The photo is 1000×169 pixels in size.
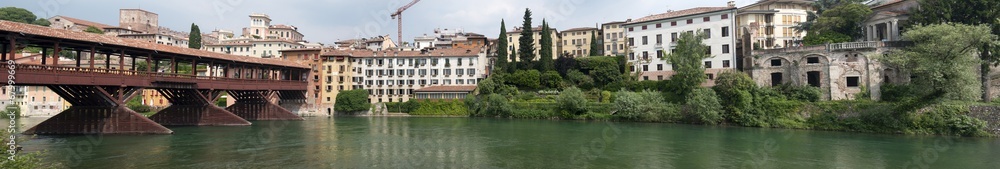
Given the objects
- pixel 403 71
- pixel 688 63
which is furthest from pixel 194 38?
pixel 688 63

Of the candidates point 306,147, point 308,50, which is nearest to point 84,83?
point 306,147

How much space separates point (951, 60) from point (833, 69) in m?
11.0

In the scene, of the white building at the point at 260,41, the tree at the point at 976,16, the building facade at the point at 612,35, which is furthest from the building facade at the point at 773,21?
the white building at the point at 260,41

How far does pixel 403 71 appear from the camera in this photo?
62.4 meters

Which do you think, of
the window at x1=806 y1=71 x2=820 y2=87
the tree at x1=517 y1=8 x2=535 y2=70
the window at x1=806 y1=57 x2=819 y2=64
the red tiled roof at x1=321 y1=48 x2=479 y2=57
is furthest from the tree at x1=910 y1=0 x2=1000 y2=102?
the red tiled roof at x1=321 y1=48 x2=479 y2=57

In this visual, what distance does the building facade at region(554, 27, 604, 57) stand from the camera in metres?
75.8

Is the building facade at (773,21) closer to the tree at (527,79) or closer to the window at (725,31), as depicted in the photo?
the window at (725,31)

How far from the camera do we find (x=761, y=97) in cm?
3794

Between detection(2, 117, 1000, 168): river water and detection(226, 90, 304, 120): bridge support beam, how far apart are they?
14848mm

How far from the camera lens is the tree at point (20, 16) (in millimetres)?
88500

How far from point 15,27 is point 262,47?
63.9 m

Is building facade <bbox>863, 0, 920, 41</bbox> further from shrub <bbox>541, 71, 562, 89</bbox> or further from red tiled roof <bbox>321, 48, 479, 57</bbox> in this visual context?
red tiled roof <bbox>321, 48, 479, 57</bbox>

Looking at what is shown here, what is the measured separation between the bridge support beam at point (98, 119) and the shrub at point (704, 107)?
39989 millimetres

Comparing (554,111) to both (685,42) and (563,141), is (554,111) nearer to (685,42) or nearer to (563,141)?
(685,42)
